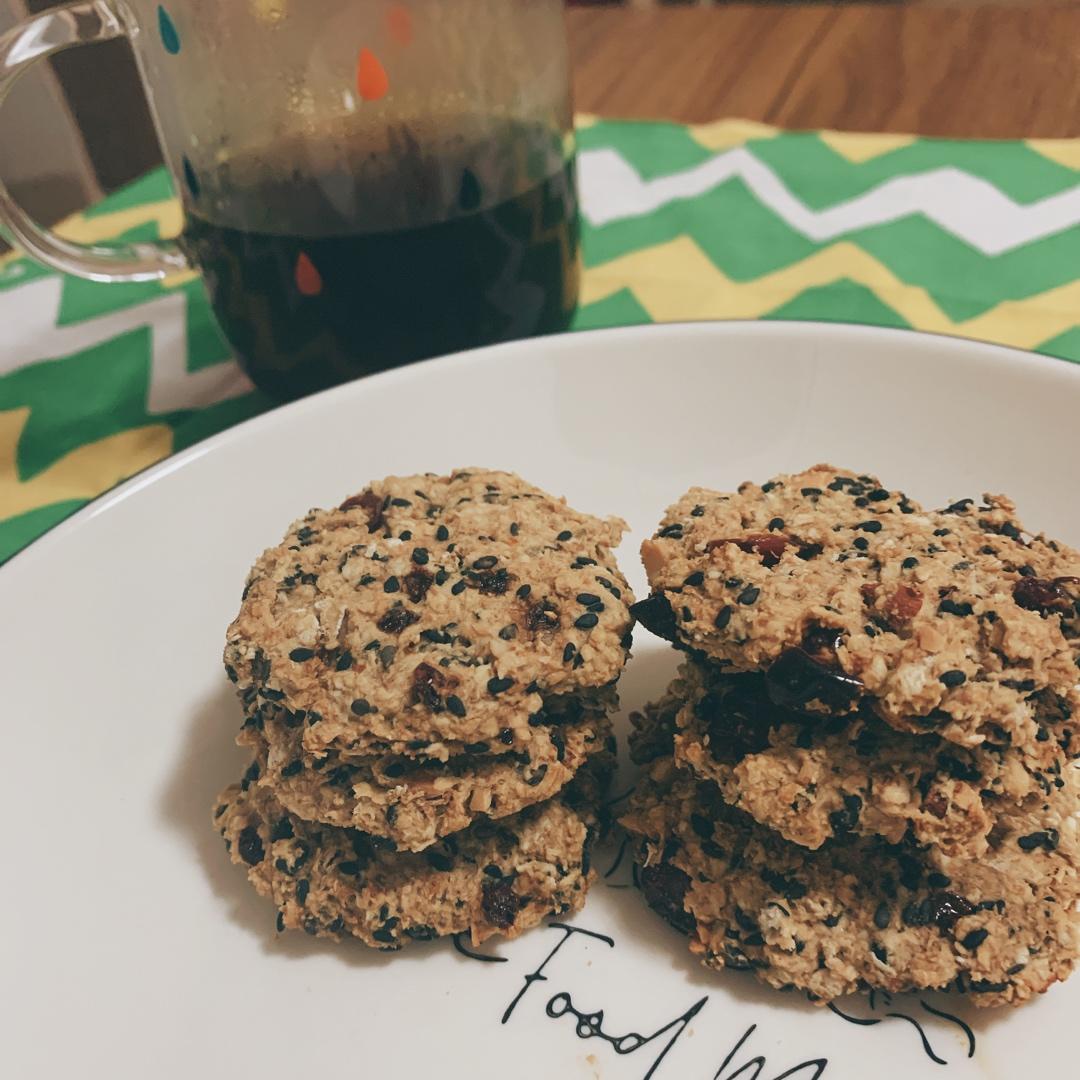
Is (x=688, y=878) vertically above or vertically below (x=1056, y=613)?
below

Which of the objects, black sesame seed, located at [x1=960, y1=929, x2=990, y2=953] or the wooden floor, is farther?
the wooden floor

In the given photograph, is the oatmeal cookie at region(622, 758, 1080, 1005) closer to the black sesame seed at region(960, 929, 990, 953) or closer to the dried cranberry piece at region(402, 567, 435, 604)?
the black sesame seed at region(960, 929, 990, 953)

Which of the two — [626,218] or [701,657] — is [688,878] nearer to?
[701,657]

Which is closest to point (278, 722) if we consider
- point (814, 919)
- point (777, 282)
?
point (814, 919)

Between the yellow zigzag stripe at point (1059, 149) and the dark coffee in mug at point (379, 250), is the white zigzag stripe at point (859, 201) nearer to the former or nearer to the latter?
the yellow zigzag stripe at point (1059, 149)

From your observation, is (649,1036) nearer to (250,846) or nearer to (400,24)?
(250,846)

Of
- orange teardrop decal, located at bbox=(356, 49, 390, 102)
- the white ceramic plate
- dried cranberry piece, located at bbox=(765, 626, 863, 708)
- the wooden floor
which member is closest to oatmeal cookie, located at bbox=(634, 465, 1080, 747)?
dried cranberry piece, located at bbox=(765, 626, 863, 708)

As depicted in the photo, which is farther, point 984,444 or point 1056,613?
point 984,444
